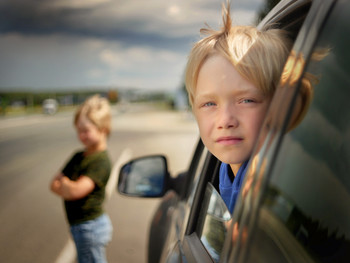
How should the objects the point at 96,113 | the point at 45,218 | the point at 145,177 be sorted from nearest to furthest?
the point at 145,177 < the point at 96,113 < the point at 45,218

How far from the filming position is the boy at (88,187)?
2.87m

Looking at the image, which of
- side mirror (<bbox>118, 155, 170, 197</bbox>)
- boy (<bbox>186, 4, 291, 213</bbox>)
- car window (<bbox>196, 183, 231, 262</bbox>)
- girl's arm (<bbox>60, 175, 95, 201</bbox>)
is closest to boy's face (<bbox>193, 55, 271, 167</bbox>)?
boy (<bbox>186, 4, 291, 213</bbox>)

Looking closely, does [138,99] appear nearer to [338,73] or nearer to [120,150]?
[120,150]

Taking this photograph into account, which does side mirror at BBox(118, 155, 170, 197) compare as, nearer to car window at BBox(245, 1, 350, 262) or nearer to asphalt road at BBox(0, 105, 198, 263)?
car window at BBox(245, 1, 350, 262)

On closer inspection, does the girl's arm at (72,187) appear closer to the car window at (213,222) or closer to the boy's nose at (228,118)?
the car window at (213,222)

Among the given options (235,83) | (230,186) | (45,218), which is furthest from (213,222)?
(45,218)

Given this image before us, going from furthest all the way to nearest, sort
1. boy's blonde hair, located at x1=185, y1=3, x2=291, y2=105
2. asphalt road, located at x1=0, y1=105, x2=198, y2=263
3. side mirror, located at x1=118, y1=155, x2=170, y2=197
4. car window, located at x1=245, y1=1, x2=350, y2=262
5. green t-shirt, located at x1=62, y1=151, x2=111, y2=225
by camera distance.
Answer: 1. asphalt road, located at x1=0, y1=105, x2=198, y2=263
2. green t-shirt, located at x1=62, y1=151, x2=111, y2=225
3. side mirror, located at x1=118, y1=155, x2=170, y2=197
4. boy's blonde hair, located at x1=185, y1=3, x2=291, y2=105
5. car window, located at x1=245, y1=1, x2=350, y2=262

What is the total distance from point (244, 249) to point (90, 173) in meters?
2.19

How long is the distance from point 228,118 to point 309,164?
363mm

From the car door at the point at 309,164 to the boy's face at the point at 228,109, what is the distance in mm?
262

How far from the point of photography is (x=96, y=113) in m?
3.02

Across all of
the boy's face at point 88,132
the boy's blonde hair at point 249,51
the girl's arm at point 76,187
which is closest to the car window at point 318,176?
the boy's blonde hair at point 249,51

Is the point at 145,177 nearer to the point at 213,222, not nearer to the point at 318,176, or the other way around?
the point at 213,222

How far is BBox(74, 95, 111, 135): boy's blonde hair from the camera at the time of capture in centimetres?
299
